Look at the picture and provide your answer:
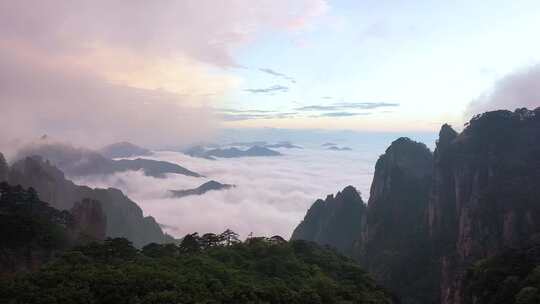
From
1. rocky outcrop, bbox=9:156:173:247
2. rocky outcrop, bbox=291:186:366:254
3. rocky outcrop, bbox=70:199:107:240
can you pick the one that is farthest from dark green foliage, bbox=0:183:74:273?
rocky outcrop, bbox=291:186:366:254

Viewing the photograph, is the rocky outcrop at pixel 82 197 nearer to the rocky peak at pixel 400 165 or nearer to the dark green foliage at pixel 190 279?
the rocky peak at pixel 400 165

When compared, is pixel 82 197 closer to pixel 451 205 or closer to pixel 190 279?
pixel 451 205

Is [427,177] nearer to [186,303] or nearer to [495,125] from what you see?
[495,125]

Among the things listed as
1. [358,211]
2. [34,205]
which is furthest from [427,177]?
[34,205]

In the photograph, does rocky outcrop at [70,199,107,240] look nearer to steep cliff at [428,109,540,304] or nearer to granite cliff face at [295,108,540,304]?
granite cliff face at [295,108,540,304]

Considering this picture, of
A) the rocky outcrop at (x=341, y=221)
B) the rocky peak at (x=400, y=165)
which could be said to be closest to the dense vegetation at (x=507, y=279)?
the rocky peak at (x=400, y=165)
